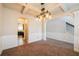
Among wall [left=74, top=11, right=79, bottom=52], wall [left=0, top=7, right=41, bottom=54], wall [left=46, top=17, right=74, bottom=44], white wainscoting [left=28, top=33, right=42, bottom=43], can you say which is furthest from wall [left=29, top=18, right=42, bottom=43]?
wall [left=74, top=11, right=79, bottom=52]

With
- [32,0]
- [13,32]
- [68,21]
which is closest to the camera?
[32,0]

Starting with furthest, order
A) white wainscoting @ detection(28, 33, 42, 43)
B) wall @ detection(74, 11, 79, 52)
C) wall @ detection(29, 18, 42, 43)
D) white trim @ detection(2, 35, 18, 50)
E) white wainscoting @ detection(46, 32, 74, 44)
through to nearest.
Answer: wall @ detection(29, 18, 42, 43)
white wainscoting @ detection(28, 33, 42, 43)
white wainscoting @ detection(46, 32, 74, 44)
white trim @ detection(2, 35, 18, 50)
wall @ detection(74, 11, 79, 52)

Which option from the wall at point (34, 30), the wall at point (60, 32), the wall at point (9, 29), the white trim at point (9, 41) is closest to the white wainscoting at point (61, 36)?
the wall at point (60, 32)

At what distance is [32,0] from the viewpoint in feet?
3.69

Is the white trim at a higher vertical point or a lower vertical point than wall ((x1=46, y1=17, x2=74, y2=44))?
lower

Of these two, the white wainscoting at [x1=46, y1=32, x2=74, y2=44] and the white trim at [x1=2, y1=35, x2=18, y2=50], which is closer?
the white trim at [x1=2, y1=35, x2=18, y2=50]

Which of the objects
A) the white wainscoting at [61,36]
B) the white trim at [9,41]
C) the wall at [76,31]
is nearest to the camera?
the wall at [76,31]

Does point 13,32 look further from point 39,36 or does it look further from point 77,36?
point 77,36

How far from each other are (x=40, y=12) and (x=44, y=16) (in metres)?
0.25

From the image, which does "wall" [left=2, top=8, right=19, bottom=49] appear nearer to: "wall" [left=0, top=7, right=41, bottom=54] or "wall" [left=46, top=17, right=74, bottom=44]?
"wall" [left=0, top=7, right=41, bottom=54]

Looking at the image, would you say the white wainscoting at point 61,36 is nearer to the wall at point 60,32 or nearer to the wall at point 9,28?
the wall at point 60,32

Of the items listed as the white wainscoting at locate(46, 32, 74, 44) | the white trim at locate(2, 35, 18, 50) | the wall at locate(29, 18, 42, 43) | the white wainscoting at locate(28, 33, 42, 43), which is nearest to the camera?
the white trim at locate(2, 35, 18, 50)

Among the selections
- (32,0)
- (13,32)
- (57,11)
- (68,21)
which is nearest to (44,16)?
(57,11)

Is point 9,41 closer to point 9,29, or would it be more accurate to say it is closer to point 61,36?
point 9,29
